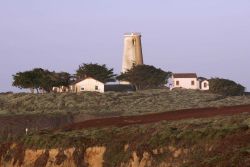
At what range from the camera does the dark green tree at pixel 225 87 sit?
120 meters

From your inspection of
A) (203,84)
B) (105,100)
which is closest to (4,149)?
(105,100)

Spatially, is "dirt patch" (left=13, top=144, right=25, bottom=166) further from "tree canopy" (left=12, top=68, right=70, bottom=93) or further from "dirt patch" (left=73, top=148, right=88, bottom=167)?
"tree canopy" (left=12, top=68, right=70, bottom=93)

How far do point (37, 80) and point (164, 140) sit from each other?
8833 cm

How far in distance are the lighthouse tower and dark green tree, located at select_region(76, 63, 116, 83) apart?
2.56 m

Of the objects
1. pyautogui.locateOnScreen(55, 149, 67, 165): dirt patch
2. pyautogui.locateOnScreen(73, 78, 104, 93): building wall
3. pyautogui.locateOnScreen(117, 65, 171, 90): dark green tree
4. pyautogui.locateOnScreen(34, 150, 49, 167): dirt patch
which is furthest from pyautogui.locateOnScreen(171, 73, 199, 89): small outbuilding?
pyautogui.locateOnScreen(55, 149, 67, 165): dirt patch

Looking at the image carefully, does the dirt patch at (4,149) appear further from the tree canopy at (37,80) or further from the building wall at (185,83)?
the building wall at (185,83)

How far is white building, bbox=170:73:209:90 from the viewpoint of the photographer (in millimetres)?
125988

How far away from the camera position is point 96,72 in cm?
13075

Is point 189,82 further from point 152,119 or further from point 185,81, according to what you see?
point 152,119

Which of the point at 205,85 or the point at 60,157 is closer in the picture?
the point at 60,157

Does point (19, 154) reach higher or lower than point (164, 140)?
lower

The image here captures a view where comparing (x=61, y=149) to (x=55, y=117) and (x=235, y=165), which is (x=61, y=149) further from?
(x=55, y=117)

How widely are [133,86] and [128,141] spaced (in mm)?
98776

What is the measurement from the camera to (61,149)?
3769 centimetres
